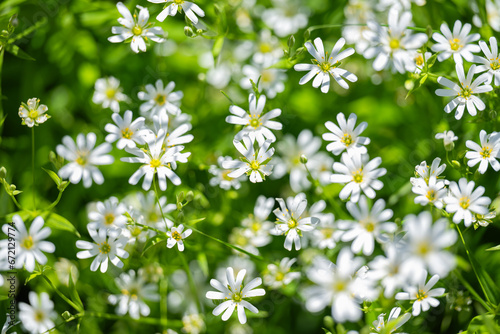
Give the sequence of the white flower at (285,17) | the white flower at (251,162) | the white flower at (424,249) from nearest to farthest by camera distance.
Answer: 1. the white flower at (424,249)
2. the white flower at (251,162)
3. the white flower at (285,17)

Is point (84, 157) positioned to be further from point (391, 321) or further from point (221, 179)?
point (391, 321)

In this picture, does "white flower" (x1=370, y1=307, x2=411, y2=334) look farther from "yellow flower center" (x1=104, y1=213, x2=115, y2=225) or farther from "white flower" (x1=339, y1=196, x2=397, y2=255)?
"yellow flower center" (x1=104, y1=213, x2=115, y2=225)

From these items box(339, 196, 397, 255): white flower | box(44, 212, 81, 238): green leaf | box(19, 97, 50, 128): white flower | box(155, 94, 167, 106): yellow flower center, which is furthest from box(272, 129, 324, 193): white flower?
box(19, 97, 50, 128): white flower

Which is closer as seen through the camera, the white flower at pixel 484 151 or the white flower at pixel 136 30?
the white flower at pixel 484 151

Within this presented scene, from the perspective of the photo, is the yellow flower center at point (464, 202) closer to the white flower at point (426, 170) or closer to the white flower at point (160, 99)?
the white flower at point (426, 170)

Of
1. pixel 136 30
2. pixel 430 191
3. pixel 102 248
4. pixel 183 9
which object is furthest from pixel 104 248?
pixel 430 191

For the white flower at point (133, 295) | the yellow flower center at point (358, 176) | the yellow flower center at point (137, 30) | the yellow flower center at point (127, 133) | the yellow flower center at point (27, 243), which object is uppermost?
the yellow flower center at point (137, 30)

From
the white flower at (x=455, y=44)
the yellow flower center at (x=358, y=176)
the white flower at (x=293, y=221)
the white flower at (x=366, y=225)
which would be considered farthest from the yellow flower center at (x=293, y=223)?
the white flower at (x=455, y=44)
